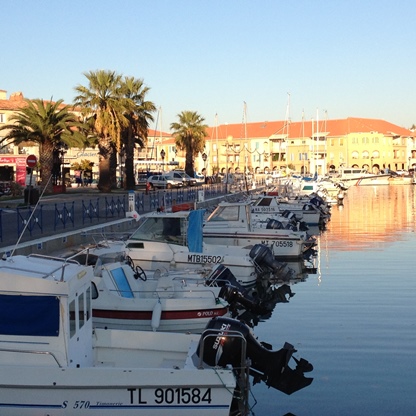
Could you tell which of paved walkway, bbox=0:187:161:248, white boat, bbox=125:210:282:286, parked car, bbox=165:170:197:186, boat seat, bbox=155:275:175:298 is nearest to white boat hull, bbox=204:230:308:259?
paved walkway, bbox=0:187:161:248

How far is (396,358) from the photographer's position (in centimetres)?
1491

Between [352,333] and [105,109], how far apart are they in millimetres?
45787

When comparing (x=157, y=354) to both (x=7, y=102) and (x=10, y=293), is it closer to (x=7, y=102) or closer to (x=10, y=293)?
(x=10, y=293)

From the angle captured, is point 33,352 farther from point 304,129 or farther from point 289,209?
point 304,129

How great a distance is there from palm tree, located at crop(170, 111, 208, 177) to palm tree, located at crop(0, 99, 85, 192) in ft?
121

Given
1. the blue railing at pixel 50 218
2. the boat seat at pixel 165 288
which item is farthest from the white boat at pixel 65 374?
the blue railing at pixel 50 218

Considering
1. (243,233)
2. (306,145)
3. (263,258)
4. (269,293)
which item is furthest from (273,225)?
(306,145)

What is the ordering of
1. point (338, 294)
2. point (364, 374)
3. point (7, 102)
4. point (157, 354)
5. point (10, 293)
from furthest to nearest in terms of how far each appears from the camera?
point (7, 102)
point (338, 294)
point (364, 374)
point (157, 354)
point (10, 293)

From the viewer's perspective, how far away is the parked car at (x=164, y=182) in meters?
77.1

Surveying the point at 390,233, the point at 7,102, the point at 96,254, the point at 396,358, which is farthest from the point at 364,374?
the point at 7,102

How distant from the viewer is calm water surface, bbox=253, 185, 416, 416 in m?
12.4

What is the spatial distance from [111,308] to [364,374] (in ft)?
16.2

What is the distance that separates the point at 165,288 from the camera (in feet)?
54.5

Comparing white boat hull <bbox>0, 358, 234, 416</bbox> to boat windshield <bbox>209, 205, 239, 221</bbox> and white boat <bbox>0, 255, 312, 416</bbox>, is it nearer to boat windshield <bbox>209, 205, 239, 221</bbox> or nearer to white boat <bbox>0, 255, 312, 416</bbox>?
white boat <bbox>0, 255, 312, 416</bbox>
